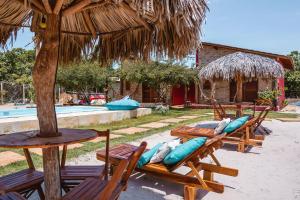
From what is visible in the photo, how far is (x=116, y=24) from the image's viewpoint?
14.9 feet

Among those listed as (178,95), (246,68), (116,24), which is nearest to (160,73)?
(178,95)

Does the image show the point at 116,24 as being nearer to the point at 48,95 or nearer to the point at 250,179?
the point at 48,95

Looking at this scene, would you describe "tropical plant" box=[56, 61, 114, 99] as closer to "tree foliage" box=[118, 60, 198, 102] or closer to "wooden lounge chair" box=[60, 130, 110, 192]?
"tree foliage" box=[118, 60, 198, 102]

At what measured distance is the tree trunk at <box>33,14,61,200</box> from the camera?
2.88 m

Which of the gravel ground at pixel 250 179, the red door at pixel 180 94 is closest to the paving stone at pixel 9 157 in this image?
the gravel ground at pixel 250 179

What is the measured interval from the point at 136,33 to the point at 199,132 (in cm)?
341

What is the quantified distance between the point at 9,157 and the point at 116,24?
146 inches

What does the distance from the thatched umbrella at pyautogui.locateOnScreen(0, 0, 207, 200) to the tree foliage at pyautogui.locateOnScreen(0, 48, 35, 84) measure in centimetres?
2706

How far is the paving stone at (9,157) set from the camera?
218 inches

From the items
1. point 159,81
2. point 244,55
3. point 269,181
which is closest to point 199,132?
point 269,181

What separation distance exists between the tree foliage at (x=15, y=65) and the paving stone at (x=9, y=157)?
82.5 feet

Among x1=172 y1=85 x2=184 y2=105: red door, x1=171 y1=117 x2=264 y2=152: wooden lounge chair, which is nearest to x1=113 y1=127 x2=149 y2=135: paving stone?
x1=171 y1=117 x2=264 y2=152: wooden lounge chair

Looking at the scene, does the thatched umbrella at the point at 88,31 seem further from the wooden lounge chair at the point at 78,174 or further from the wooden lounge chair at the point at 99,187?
the wooden lounge chair at the point at 78,174

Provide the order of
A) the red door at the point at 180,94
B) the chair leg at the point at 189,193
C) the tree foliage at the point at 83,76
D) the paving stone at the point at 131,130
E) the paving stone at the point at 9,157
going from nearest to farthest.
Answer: the chair leg at the point at 189,193 < the paving stone at the point at 9,157 < the paving stone at the point at 131,130 < the tree foliage at the point at 83,76 < the red door at the point at 180,94
